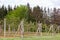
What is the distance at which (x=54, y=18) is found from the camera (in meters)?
22.2

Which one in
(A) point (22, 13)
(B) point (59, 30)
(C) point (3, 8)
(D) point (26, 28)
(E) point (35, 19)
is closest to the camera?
(D) point (26, 28)

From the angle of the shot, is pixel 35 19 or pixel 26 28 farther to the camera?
pixel 35 19

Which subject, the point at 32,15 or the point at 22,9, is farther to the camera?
the point at 22,9

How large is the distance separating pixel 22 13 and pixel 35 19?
8184mm

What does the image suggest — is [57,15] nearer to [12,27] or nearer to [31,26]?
[31,26]

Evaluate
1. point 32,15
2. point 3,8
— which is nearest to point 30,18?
point 32,15

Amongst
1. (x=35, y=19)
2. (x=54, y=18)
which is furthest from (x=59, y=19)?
(x=35, y=19)

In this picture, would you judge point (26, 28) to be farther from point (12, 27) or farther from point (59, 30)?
point (59, 30)

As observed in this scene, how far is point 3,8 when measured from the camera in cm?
3969

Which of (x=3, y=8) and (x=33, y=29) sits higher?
(x=3, y=8)

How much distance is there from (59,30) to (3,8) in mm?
18695

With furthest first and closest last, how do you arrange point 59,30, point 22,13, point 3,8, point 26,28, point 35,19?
point 3,8
point 22,13
point 35,19
point 59,30
point 26,28

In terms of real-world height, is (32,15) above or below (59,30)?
above

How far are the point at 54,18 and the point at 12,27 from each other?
475cm
